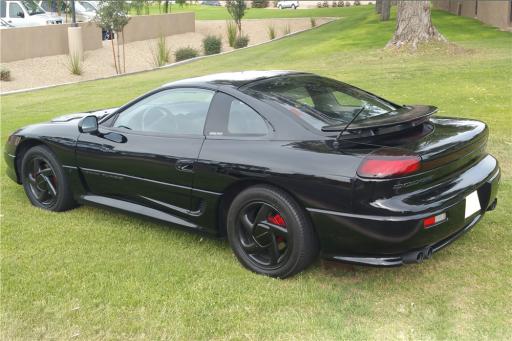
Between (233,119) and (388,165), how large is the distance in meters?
1.28

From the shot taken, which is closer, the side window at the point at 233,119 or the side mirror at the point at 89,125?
the side window at the point at 233,119

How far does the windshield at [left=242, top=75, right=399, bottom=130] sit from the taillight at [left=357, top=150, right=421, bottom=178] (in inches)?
18.3

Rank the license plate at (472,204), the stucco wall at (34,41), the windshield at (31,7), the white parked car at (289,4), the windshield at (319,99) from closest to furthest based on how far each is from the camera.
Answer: the license plate at (472,204) → the windshield at (319,99) → the stucco wall at (34,41) → the windshield at (31,7) → the white parked car at (289,4)

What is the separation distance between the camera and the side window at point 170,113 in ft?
14.6

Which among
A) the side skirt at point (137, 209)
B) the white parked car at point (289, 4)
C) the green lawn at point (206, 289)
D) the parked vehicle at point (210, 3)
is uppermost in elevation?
the parked vehicle at point (210, 3)

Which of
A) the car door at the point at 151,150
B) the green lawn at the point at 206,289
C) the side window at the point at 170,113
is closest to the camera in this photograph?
the green lawn at the point at 206,289

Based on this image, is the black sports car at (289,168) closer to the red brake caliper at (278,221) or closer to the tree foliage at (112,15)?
the red brake caliper at (278,221)

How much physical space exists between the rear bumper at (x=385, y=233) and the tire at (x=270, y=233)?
115 mm

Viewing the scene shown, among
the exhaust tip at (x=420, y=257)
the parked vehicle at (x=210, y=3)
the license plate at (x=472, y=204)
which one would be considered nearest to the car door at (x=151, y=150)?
the exhaust tip at (x=420, y=257)

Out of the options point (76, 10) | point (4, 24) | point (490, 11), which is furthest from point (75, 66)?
point (490, 11)

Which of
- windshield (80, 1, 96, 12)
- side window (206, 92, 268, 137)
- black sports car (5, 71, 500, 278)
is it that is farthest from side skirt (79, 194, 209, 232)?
windshield (80, 1, 96, 12)

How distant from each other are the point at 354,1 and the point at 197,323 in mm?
64945

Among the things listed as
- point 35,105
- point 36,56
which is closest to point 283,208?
point 35,105

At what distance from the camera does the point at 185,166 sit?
4246 mm
